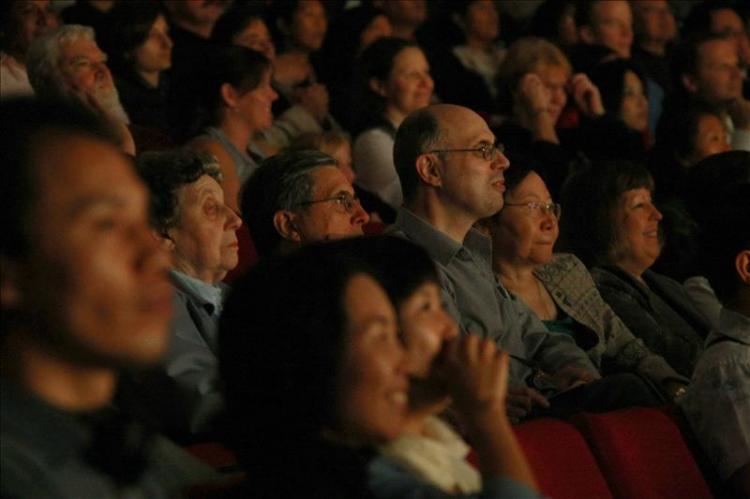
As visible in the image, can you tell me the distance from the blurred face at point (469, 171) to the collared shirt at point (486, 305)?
0.09m

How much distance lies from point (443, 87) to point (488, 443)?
4.44 metres

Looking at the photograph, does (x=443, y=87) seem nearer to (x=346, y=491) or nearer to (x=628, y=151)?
(x=628, y=151)

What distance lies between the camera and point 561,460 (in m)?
2.58

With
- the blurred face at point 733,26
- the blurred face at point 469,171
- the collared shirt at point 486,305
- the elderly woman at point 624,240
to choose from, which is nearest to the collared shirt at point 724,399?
the collared shirt at point 486,305

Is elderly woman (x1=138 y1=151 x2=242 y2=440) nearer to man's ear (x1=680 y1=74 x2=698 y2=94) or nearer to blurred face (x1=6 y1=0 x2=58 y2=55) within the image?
blurred face (x1=6 y1=0 x2=58 y2=55)

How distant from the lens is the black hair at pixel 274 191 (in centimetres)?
340

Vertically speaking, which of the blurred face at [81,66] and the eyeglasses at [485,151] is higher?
the eyeglasses at [485,151]

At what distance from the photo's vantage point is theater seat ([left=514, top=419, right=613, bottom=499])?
2.53 meters

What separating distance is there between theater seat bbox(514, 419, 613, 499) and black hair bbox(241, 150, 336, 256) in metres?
0.96

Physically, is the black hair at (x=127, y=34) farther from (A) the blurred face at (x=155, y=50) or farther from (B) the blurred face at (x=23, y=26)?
(B) the blurred face at (x=23, y=26)

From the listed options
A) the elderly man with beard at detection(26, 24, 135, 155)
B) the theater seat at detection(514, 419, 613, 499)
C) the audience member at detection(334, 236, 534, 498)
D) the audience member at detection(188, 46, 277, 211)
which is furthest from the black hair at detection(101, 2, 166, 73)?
the audience member at detection(334, 236, 534, 498)

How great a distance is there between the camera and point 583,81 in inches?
229

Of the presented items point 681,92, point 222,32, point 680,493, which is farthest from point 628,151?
point 680,493

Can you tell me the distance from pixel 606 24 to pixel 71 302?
209 inches
